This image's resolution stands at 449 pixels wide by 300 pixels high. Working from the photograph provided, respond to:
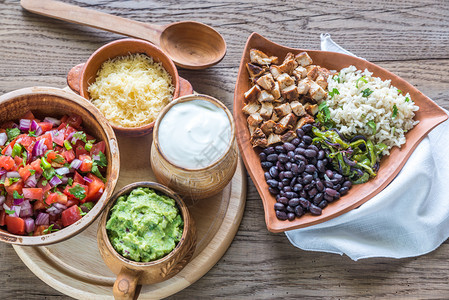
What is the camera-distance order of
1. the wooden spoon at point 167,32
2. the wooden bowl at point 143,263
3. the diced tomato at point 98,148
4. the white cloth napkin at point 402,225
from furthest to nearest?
the wooden spoon at point 167,32 → the white cloth napkin at point 402,225 → the diced tomato at point 98,148 → the wooden bowl at point 143,263

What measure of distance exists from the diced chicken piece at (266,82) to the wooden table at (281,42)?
0.30 meters

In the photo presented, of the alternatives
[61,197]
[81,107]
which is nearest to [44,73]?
[81,107]

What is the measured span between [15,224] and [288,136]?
1.40 metres

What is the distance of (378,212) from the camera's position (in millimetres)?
2352

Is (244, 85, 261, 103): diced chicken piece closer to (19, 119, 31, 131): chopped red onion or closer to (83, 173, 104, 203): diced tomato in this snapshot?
(83, 173, 104, 203): diced tomato

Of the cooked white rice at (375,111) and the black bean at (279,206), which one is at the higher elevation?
the cooked white rice at (375,111)

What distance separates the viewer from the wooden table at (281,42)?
2.48 m

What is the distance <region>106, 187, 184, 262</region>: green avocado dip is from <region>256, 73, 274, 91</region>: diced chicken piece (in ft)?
2.77

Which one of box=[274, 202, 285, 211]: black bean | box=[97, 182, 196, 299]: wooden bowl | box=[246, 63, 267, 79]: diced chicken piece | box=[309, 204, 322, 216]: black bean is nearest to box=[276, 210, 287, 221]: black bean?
box=[274, 202, 285, 211]: black bean

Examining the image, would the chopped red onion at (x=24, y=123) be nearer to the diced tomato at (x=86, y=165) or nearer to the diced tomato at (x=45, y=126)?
the diced tomato at (x=45, y=126)

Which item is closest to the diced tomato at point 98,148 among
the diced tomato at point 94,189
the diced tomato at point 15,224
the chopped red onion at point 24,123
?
the diced tomato at point 94,189

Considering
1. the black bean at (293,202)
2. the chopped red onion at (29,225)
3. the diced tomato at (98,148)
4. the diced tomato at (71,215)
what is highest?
the diced tomato at (98,148)

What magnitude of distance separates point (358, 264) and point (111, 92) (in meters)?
1.67

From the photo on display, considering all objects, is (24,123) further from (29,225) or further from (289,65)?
(289,65)
